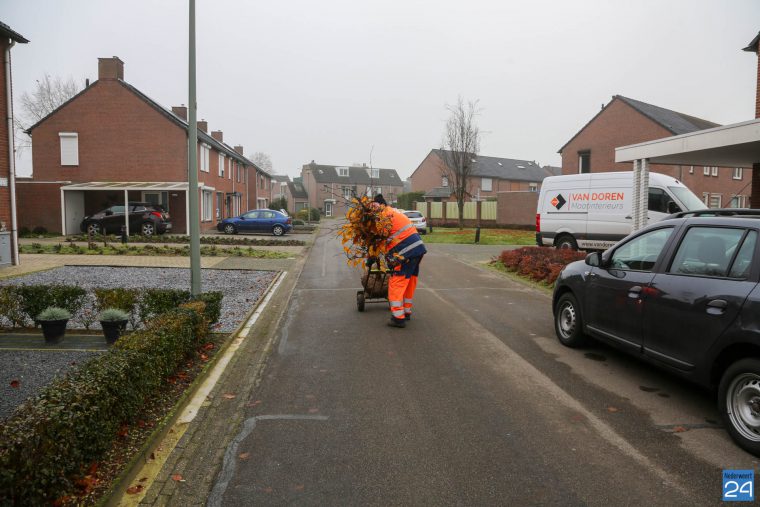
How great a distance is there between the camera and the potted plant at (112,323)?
24.1 ft

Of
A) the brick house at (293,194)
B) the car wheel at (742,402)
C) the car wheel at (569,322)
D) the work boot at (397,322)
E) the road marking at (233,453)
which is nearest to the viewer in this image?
the road marking at (233,453)

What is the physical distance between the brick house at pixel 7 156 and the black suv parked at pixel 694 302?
587 inches

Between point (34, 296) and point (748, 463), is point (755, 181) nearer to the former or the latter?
point (748, 463)

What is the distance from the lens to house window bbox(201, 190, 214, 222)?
111ft

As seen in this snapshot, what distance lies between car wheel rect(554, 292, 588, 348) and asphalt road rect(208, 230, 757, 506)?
0.15m

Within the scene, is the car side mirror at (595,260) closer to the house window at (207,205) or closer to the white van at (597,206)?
the white van at (597,206)

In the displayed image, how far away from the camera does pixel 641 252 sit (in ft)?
19.5

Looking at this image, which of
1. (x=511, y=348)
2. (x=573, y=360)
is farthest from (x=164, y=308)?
(x=573, y=360)

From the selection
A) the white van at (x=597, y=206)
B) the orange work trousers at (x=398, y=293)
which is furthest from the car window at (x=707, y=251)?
the white van at (x=597, y=206)

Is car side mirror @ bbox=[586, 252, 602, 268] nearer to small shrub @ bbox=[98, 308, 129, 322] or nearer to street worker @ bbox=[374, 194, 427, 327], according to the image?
street worker @ bbox=[374, 194, 427, 327]

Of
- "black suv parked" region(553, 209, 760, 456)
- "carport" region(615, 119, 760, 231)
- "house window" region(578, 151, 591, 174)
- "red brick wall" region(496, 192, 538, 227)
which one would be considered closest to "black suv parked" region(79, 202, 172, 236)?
"carport" region(615, 119, 760, 231)

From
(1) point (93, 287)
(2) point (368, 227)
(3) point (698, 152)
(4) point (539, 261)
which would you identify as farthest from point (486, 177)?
(2) point (368, 227)

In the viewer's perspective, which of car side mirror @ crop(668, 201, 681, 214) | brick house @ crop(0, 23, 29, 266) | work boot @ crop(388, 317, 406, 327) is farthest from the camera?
car side mirror @ crop(668, 201, 681, 214)

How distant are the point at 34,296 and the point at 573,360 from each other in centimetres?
745
